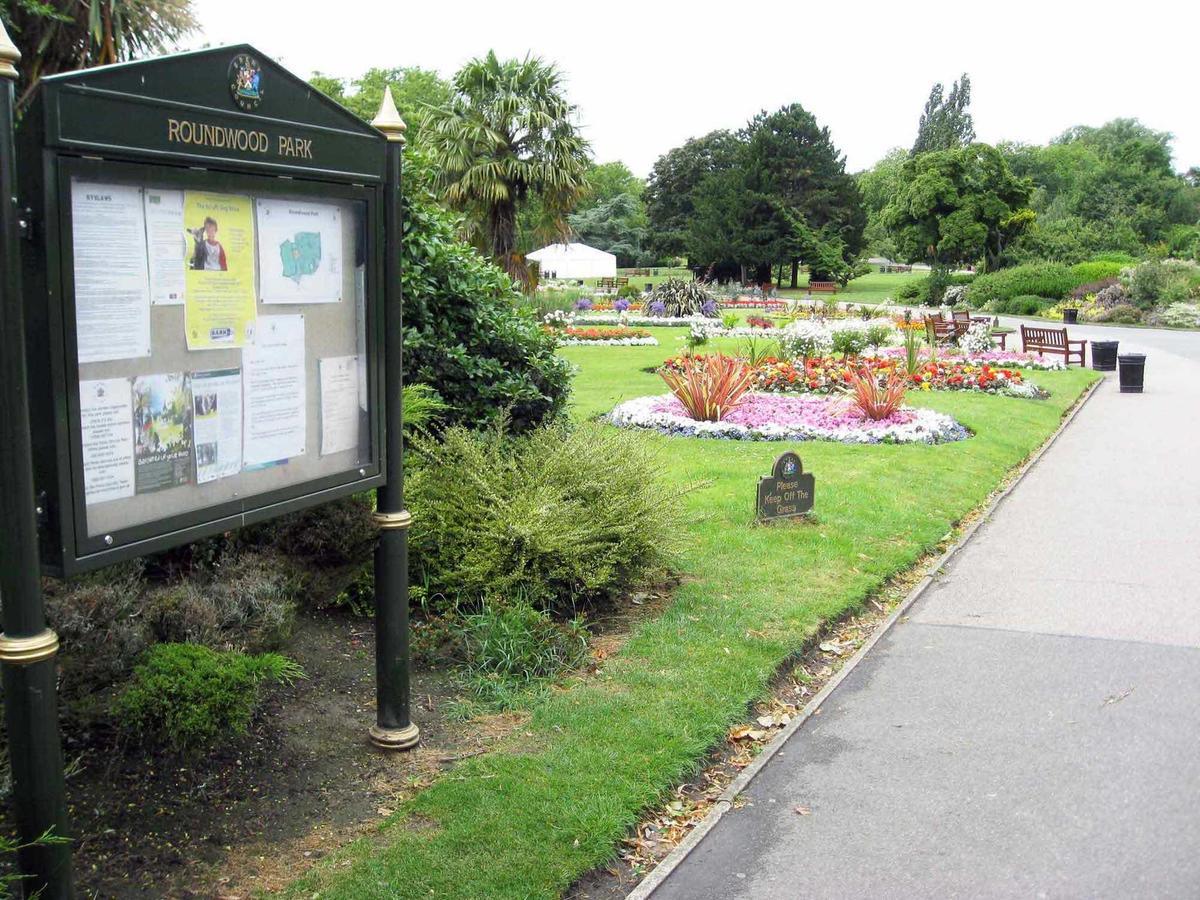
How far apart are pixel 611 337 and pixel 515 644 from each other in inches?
921

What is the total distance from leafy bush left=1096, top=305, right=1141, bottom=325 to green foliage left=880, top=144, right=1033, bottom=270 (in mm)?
14132

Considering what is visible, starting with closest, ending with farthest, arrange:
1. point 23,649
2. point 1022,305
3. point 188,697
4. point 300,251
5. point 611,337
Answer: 1. point 23,649
2. point 188,697
3. point 300,251
4. point 611,337
5. point 1022,305

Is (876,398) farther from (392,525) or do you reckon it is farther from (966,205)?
(966,205)

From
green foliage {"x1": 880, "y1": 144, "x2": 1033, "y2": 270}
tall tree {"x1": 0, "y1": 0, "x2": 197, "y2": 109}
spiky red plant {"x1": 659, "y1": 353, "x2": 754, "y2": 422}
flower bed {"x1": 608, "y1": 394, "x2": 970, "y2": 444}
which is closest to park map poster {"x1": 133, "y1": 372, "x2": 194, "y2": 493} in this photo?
tall tree {"x1": 0, "y1": 0, "x2": 197, "y2": 109}

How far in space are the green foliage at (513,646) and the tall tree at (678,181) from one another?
68.4 meters

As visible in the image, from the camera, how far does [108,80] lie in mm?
3111

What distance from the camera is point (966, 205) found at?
58562 mm

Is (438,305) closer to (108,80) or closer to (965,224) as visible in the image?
(108,80)

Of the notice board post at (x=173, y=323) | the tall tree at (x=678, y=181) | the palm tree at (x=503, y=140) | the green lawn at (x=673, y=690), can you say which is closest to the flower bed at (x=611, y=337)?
the palm tree at (x=503, y=140)

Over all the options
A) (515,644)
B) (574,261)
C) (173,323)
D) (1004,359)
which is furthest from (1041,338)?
(173,323)

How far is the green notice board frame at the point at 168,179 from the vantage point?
2975 millimetres

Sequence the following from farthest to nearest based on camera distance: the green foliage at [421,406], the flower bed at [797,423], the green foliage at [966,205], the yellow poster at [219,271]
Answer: the green foliage at [966,205]
the flower bed at [797,423]
the green foliage at [421,406]
the yellow poster at [219,271]

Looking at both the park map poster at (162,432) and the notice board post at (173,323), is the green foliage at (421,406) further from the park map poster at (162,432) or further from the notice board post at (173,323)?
the park map poster at (162,432)

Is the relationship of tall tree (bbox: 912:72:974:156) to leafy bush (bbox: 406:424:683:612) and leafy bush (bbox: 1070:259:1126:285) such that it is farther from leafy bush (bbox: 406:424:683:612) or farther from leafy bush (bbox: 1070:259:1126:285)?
leafy bush (bbox: 406:424:683:612)
